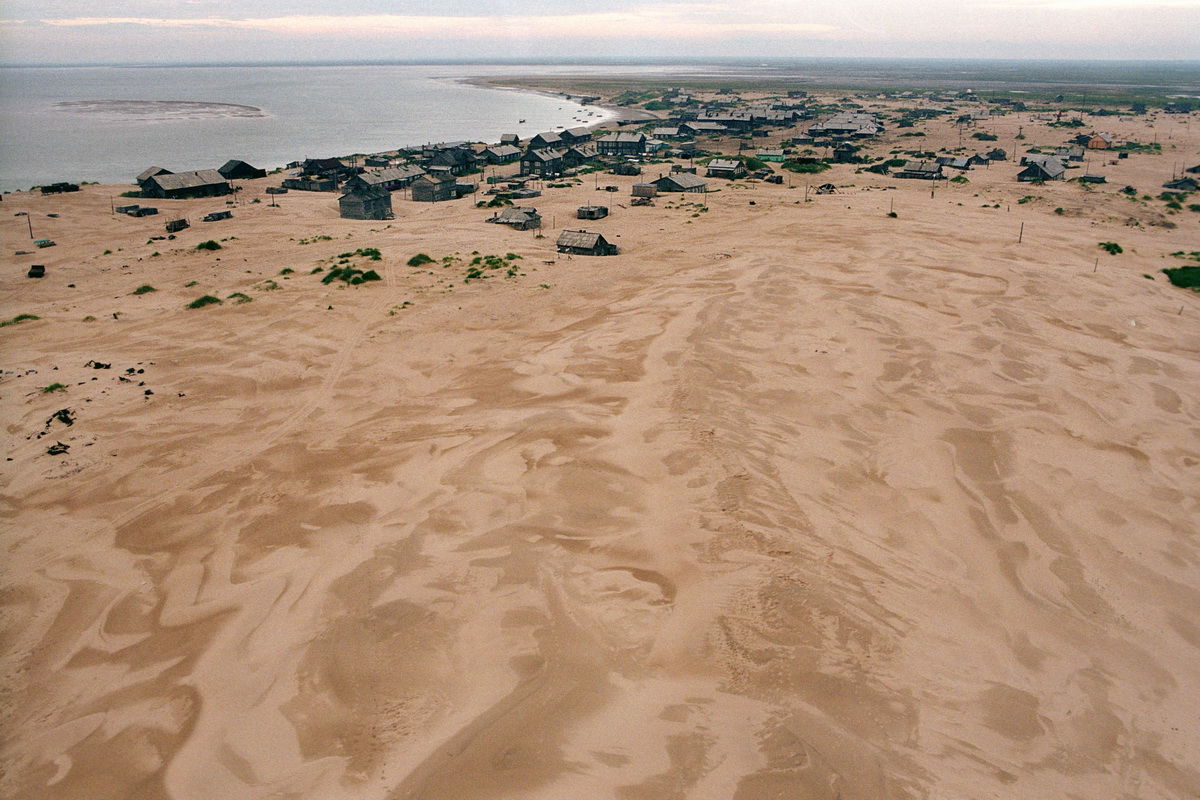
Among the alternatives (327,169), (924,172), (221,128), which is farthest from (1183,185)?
(221,128)

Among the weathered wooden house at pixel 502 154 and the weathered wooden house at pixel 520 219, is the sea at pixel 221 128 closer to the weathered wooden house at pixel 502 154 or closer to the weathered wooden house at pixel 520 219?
the weathered wooden house at pixel 502 154

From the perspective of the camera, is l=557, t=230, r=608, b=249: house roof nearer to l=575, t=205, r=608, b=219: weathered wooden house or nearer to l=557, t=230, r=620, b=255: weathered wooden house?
l=557, t=230, r=620, b=255: weathered wooden house

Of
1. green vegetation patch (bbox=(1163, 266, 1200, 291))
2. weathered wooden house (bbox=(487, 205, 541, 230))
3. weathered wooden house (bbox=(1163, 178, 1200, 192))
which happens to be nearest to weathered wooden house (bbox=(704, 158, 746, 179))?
weathered wooden house (bbox=(487, 205, 541, 230))

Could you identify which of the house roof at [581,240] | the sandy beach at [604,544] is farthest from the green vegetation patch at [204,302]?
the house roof at [581,240]

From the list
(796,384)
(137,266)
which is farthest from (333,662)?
(137,266)

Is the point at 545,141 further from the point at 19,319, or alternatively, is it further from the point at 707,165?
the point at 19,319

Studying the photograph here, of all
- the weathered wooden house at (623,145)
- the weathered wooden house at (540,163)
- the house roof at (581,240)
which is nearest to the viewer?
the house roof at (581,240)

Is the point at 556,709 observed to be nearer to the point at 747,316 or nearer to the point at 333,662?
the point at 333,662
